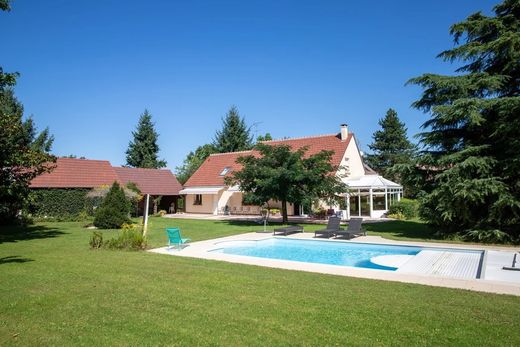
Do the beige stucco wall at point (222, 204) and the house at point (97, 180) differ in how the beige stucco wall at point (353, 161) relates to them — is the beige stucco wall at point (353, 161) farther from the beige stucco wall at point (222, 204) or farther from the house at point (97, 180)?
the house at point (97, 180)

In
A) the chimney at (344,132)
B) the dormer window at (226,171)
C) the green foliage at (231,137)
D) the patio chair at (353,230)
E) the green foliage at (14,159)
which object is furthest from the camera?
the green foliage at (231,137)

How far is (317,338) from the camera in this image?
5.84 meters

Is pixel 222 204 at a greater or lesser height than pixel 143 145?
lesser

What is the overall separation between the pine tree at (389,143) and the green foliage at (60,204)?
5483 centimetres

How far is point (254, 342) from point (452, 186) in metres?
16.6

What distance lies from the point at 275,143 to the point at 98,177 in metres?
21.2

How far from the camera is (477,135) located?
66.9ft

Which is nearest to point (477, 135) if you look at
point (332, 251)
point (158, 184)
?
point (332, 251)

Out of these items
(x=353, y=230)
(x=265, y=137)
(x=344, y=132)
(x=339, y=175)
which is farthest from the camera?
(x=265, y=137)

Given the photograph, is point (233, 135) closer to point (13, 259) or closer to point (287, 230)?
point (287, 230)

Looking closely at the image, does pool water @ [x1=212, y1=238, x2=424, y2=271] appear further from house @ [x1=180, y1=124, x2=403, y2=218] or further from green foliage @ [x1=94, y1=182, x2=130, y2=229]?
green foliage @ [x1=94, y1=182, x2=130, y2=229]

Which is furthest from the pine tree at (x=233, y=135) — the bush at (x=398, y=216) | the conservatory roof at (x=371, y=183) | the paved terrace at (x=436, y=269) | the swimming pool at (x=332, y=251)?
the paved terrace at (x=436, y=269)

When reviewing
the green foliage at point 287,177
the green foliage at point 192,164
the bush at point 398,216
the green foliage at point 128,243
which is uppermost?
the green foliage at point 192,164

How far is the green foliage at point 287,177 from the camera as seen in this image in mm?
27062
